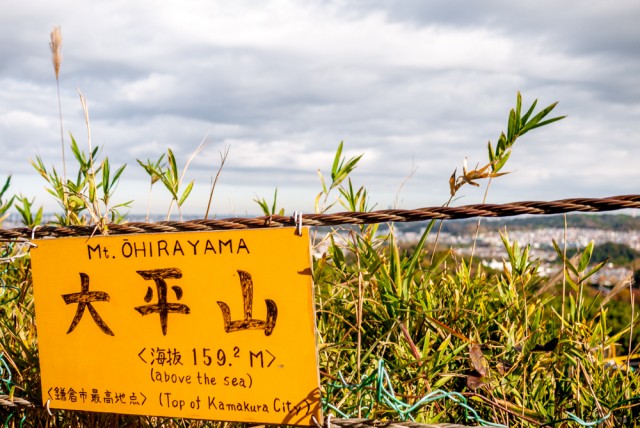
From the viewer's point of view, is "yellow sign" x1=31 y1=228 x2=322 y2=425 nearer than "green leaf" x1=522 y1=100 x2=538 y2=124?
Yes

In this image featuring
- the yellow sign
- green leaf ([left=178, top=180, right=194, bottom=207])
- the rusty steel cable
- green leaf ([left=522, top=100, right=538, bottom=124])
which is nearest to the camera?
the rusty steel cable

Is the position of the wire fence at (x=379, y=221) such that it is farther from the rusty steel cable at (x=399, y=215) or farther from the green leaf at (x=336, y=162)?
the green leaf at (x=336, y=162)

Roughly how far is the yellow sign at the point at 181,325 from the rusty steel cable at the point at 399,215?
4cm

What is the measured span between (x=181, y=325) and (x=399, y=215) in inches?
23.4

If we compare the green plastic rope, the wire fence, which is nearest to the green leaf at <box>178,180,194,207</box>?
the wire fence

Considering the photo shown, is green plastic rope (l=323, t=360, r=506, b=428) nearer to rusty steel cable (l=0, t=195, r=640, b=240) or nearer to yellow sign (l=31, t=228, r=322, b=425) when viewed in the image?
yellow sign (l=31, t=228, r=322, b=425)


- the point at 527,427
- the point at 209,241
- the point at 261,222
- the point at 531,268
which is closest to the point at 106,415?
the point at 209,241

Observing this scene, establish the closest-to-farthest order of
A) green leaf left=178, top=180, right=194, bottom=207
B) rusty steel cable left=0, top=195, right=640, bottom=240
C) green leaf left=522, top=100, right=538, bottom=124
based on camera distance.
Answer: rusty steel cable left=0, top=195, right=640, bottom=240 < green leaf left=522, top=100, right=538, bottom=124 < green leaf left=178, top=180, right=194, bottom=207

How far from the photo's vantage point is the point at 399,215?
124 cm

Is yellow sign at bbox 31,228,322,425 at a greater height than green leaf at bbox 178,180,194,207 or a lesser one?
lesser

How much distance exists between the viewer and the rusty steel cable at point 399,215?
3.72 ft

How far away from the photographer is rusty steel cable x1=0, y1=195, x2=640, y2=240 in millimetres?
1134

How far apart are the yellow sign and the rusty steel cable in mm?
37

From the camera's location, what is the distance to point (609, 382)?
5.17 feet
